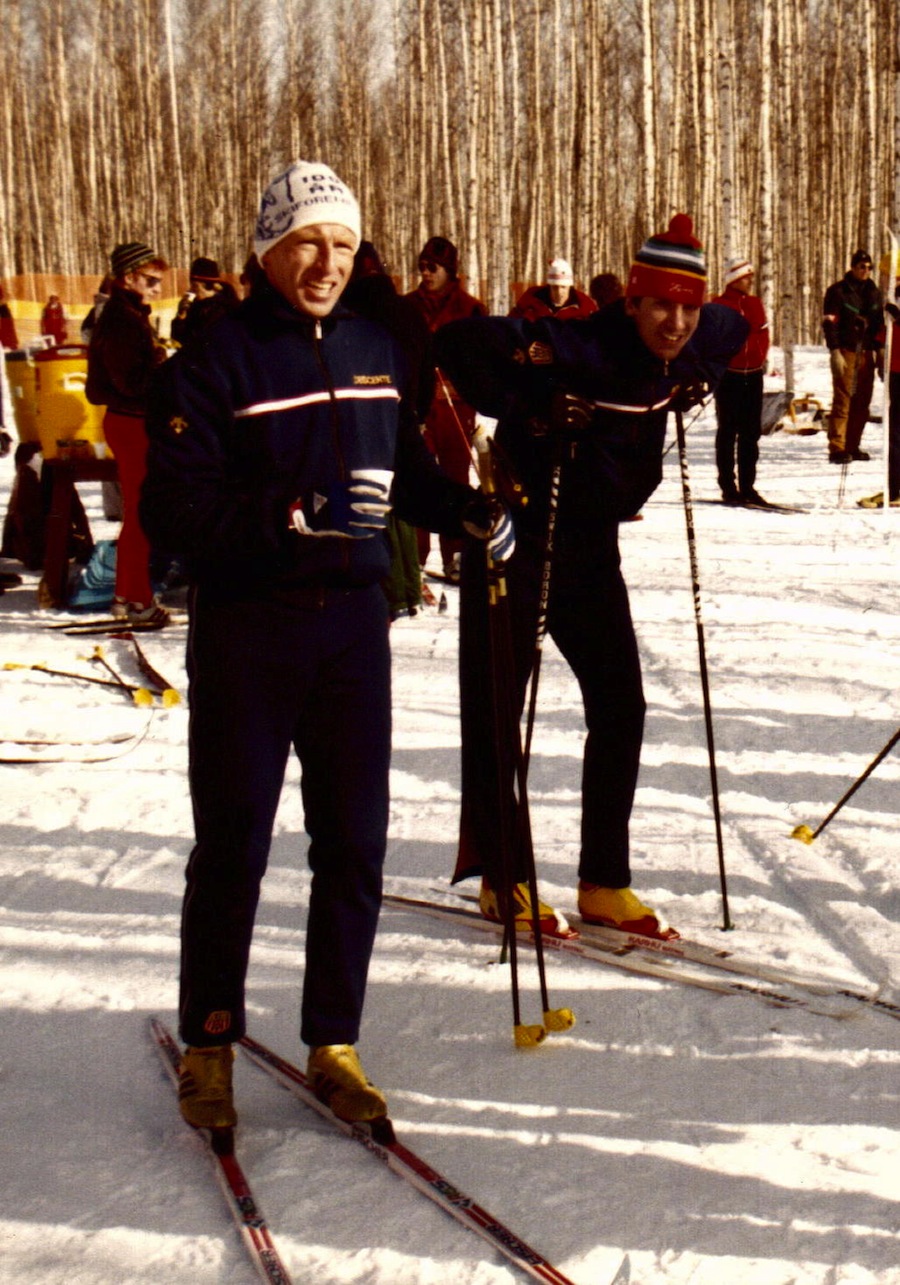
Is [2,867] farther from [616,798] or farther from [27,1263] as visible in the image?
[27,1263]

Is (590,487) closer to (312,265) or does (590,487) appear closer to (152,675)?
(312,265)

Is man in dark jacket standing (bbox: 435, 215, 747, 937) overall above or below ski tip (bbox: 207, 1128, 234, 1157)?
above

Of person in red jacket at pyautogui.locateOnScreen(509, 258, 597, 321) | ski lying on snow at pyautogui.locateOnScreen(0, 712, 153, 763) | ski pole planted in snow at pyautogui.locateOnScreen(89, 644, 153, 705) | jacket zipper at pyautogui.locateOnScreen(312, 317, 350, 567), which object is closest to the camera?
jacket zipper at pyautogui.locateOnScreen(312, 317, 350, 567)

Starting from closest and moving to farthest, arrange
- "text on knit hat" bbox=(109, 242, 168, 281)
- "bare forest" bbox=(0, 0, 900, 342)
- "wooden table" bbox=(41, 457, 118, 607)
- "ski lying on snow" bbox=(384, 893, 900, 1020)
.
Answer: "ski lying on snow" bbox=(384, 893, 900, 1020) < "text on knit hat" bbox=(109, 242, 168, 281) < "wooden table" bbox=(41, 457, 118, 607) < "bare forest" bbox=(0, 0, 900, 342)

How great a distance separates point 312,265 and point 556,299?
7512mm

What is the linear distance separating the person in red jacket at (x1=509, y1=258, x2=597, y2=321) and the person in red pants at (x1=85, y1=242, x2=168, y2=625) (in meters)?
2.69

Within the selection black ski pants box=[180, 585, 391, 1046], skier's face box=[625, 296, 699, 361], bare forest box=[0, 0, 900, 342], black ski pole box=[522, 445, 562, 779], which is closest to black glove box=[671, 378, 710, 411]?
skier's face box=[625, 296, 699, 361]

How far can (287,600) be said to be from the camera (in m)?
2.76

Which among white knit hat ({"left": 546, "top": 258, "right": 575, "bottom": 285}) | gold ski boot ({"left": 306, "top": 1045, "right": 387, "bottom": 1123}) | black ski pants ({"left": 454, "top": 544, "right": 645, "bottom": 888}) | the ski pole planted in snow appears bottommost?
gold ski boot ({"left": 306, "top": 1045, "right": 387, "bottom": 1123})

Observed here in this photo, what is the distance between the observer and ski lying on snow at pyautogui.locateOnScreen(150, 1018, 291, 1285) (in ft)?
7.81

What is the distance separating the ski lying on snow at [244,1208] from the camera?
2.38 meters

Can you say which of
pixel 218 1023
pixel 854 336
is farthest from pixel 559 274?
pixel 218 1023

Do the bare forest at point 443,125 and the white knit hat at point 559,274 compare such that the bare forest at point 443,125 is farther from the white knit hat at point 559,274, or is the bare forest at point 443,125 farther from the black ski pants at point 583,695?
the black ski pants at point 583,695

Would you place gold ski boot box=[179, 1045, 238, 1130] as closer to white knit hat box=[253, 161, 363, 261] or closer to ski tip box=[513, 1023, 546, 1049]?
ski tip box=[513, 1023, 546, 1049]
